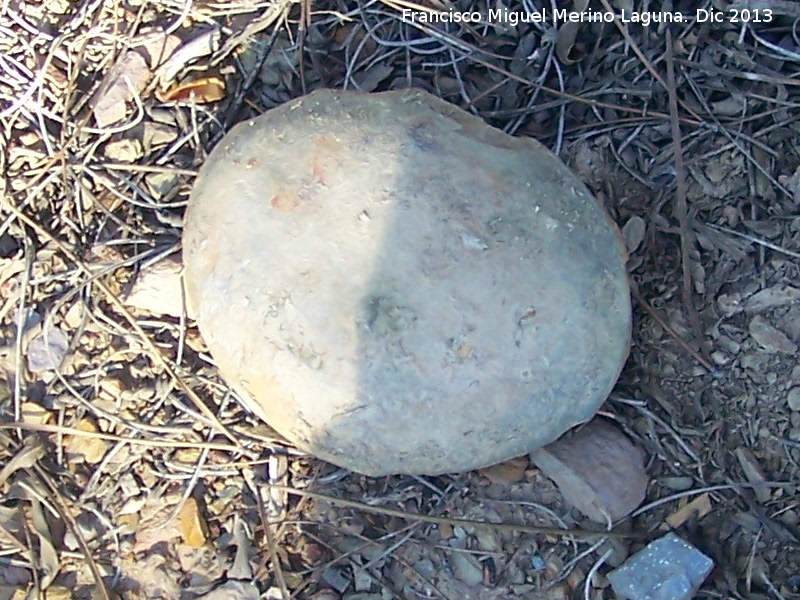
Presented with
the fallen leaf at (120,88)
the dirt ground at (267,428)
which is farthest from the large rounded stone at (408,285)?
the fallen leaf at (120,88)

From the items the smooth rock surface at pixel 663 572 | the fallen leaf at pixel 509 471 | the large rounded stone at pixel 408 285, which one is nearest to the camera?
the large rounded stone at pixel 408 285

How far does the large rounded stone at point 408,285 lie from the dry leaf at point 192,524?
0.45 meters

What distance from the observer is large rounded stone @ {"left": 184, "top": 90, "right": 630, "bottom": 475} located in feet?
5.39

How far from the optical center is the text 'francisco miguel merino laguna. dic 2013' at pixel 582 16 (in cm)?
203

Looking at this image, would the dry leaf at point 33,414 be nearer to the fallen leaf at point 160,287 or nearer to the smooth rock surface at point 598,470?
the fallen leaf at point 160,287

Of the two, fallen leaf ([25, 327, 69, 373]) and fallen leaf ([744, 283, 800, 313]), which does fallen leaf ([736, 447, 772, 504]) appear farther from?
fallen leaf ([25, 327, 69, 373])

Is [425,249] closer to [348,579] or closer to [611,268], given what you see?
[611,268]

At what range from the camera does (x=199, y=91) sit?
2.18 m

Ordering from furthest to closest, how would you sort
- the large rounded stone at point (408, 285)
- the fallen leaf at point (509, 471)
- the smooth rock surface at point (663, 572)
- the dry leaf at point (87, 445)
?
the dry leaf at point (87, 445) → the fallen leaf at point (509, 471) → the smooth rock surface at point (663, 572) → the large rounded stone at point (408, 285)

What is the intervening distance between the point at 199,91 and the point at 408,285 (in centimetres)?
93

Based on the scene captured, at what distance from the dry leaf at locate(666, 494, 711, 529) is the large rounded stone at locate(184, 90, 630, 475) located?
0.38 meters

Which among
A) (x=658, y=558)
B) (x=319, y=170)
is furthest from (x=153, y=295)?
(x=658, y=558)

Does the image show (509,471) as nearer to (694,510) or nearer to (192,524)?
(694,510)

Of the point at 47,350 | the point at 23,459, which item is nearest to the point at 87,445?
the point at 23,459
